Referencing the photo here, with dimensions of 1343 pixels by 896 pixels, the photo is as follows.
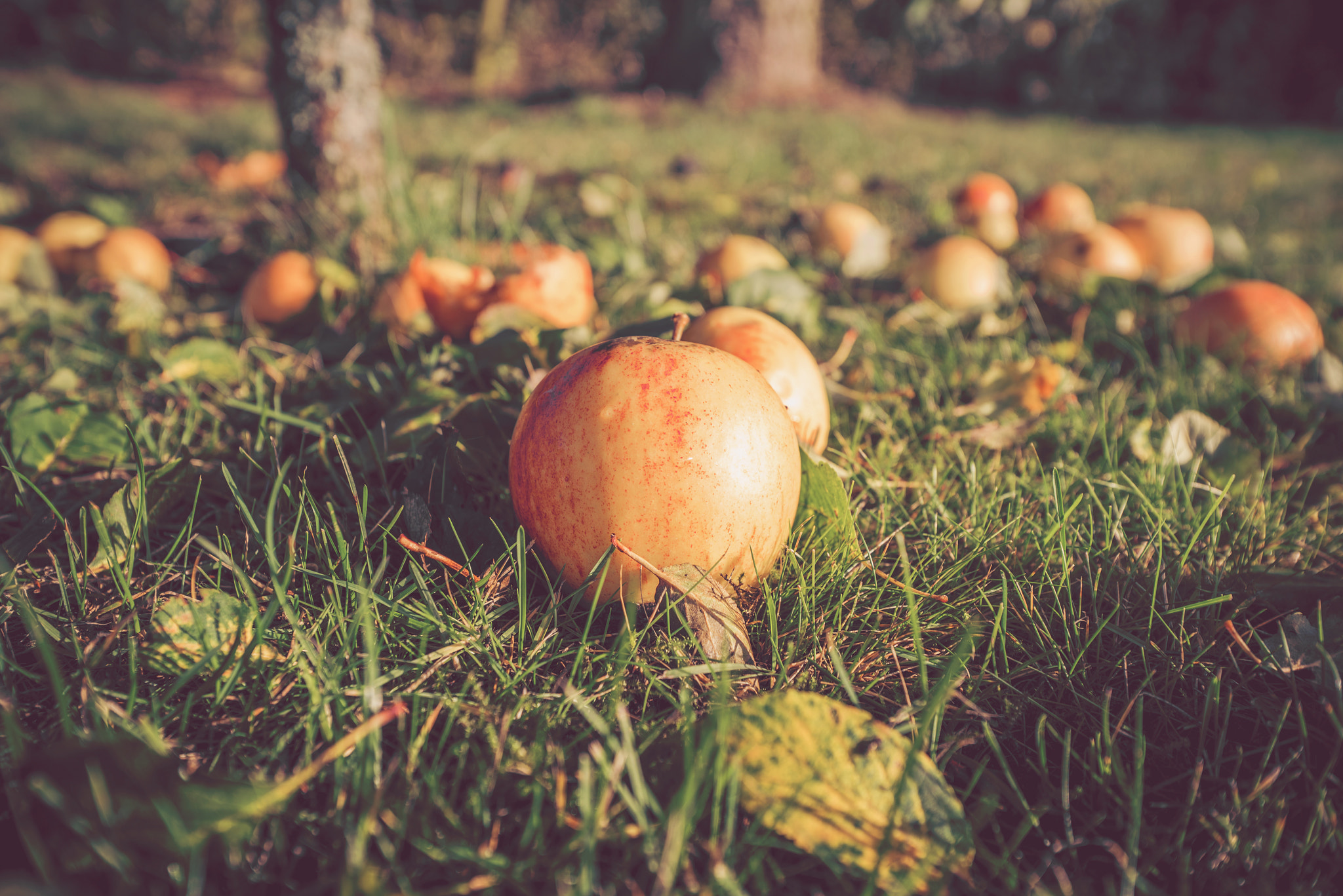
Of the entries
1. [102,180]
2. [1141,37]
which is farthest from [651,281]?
[1141,37]

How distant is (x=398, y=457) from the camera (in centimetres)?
137

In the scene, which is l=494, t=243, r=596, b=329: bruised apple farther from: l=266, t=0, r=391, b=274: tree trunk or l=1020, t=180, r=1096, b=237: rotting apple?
l=1020, t=180, r=1096, b=237: rotting apple

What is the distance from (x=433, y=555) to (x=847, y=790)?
64 centimetres

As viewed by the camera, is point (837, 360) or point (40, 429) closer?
point (40, 429)

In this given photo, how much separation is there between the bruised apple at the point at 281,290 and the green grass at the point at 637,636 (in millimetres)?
147

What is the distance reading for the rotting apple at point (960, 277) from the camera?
228 centimetres

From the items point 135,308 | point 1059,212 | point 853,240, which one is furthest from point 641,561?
point 1059,212

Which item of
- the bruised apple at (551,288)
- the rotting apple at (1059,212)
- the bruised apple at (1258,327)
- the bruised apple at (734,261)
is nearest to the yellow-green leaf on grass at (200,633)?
the bruised apple at (551,288)

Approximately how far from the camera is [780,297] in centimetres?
194

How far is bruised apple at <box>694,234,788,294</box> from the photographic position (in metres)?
2.13

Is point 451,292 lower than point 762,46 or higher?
lower

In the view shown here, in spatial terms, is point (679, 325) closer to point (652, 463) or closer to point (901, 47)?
point (652, 463)

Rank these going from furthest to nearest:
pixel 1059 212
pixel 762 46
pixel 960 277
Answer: pixel 762 46, pixel 1059 212, pixel 960 277

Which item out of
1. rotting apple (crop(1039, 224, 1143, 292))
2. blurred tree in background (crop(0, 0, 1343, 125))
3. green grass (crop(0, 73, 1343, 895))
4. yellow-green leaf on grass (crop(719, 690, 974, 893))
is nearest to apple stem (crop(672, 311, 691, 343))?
green grass (crop(0, 73, 1343, 895))
